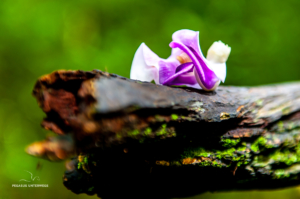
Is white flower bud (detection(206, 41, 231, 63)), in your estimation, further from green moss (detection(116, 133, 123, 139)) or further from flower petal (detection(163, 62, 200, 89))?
green moss (detection(116, 133, 123, 139))

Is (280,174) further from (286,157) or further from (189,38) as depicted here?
(189,38)

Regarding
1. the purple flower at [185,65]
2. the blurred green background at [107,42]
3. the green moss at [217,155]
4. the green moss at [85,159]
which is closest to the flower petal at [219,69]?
the purple flower at [185,65]

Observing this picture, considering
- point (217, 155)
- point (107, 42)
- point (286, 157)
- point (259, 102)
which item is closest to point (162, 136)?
point (217, 155)

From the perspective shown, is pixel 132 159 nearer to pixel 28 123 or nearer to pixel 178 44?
pixel 178 44

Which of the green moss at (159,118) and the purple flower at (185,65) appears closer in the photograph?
the green moss at (159,118)

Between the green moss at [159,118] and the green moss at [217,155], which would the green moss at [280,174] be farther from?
the green moss at [159,118]

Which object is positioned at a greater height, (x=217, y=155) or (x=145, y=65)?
(x=145, y=65)

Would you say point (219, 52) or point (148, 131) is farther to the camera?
point (219, 52)

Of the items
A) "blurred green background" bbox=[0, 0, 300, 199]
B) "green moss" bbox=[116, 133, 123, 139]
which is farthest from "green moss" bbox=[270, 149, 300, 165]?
"blurred green background" bbox=[0, 0, 300, 199]
